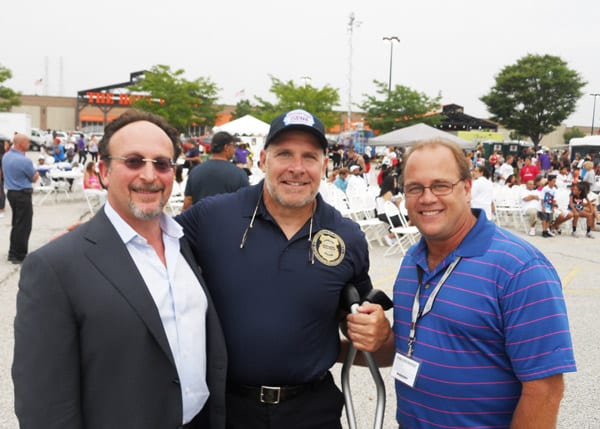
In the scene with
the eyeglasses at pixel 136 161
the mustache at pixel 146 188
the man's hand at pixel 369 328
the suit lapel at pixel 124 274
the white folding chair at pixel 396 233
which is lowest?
the white folding chair at pixel 396 233

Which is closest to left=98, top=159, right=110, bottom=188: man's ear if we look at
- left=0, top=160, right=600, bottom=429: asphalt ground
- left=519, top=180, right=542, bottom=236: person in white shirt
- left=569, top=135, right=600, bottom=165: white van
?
left=0, top=160, right=600, bottom=429: asphalt ground

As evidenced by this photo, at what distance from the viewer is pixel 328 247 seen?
2260 millimetres

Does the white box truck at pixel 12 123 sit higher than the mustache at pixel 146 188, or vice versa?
the white box truck at pixel 12 123

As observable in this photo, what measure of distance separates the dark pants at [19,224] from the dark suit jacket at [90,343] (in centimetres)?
743

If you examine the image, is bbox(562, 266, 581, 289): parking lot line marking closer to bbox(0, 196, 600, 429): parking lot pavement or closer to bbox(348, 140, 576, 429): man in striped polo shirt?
bbox(0, 196, 600, 429): parking lot pavement

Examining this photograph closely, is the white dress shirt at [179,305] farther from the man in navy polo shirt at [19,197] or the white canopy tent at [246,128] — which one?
the white canopy tent at [246,128]

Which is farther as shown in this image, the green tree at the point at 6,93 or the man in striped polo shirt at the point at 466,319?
the green tree at the point at 6,93

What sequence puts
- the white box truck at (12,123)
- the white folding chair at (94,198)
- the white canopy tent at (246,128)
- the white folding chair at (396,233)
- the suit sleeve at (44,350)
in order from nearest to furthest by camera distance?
the suit sleeve at (44,350)
the white folding chair at (396,233)
the white folding chair at (94,198)
the white canopy tent at (246,128)
the white box truck at (12,123)

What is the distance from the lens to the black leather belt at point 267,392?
7.04 feet

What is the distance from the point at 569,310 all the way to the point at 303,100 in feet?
102

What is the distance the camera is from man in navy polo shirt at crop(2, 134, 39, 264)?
8211 millimetres

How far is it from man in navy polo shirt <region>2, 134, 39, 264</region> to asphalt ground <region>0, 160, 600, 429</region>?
0.31 metres

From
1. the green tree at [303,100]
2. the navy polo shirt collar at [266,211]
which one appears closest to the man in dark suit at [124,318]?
the navy polo shirt collar at [266,211]

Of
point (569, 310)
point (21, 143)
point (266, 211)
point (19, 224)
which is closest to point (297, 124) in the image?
point (266, 211)
